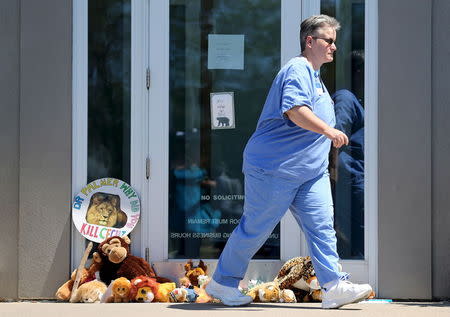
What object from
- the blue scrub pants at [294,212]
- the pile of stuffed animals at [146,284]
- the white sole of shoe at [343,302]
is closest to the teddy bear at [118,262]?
the pile of stuffed animals at [146,284]

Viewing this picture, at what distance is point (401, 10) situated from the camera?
A: 270 inches

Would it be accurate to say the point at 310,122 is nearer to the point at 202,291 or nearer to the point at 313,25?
the point at 313,25

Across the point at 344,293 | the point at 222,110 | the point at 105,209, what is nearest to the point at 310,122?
the point at 344,293

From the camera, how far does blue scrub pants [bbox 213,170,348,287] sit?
5.87 meters

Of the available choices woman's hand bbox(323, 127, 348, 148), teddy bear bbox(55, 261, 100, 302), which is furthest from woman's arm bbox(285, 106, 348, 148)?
Result: teddy bear bbox(55, 261, 100, 302)

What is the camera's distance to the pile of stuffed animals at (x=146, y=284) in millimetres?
6617

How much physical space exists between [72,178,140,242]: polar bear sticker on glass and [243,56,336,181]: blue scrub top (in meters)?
1.33

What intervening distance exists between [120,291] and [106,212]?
671mm

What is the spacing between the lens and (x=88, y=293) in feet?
21.9

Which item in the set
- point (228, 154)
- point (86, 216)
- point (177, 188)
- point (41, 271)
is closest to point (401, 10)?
point (228, 154)

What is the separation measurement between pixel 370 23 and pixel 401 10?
0.24 m

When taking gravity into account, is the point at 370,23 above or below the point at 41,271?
above

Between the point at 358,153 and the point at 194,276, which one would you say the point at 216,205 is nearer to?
the point at 194,276

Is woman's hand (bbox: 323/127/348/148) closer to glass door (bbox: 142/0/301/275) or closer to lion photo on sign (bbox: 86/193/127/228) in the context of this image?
glass door (bbox: 142/0/301/275)
